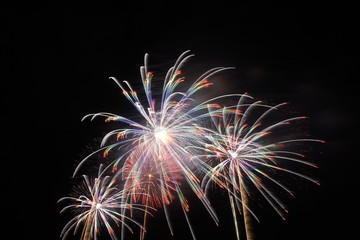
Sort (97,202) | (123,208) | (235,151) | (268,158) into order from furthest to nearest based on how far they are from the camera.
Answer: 1. (97,202)
2. (123,208)
3. (235,151)
4. (268,158)

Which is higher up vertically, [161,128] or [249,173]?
[161,128]

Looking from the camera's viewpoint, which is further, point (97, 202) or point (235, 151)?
point (97, 202)

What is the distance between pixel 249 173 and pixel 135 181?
6.12 metres

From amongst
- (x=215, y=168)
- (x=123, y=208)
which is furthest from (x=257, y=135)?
(x=123, y=208)

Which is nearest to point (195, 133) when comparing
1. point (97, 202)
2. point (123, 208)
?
point (123, 208)

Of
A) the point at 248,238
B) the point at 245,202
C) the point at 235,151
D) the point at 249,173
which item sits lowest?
the point at 248,238

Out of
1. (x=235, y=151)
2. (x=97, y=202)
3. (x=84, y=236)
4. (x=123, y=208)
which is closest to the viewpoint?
(x=235, y=151)

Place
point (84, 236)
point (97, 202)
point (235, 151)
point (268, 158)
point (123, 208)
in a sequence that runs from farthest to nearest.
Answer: point (84, 236), point (97, 202), point (123, 208), point (235, 151), point (268, 158)

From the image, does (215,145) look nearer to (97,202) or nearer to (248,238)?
(248,238)

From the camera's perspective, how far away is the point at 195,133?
15.6 m

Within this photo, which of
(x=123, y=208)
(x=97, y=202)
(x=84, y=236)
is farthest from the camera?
(x=84, y=236)

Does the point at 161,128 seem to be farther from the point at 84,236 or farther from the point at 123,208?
the point at 84,236

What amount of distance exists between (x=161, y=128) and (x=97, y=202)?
7003 mm

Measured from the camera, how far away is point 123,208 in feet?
56.8
